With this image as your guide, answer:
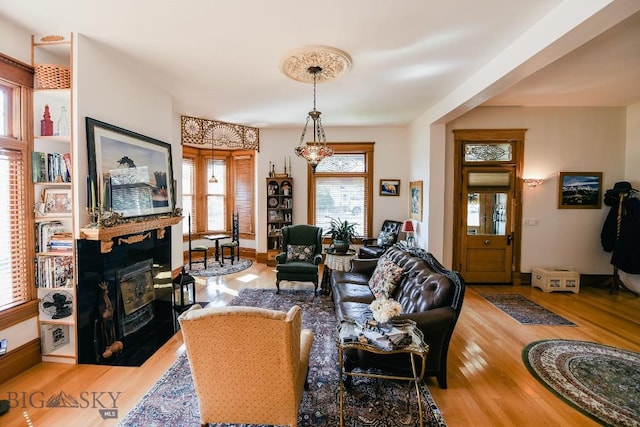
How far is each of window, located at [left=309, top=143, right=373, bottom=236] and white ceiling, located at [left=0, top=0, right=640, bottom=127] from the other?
2.07 meters

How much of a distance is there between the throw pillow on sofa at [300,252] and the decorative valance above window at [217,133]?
274 centimetres

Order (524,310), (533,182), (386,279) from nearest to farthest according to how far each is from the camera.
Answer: (386,279)
(524,310)
(533,182)

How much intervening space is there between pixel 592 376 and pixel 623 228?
3.58 m

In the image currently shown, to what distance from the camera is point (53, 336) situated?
111 inches

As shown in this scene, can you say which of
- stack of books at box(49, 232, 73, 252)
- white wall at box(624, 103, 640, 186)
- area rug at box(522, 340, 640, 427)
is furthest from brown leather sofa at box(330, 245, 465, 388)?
white wall at box(624, 103, 640, 186)

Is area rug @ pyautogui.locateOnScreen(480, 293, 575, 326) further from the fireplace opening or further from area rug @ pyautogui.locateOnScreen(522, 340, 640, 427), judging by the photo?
the fireplace opening

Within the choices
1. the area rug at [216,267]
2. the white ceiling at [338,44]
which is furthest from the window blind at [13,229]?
the area rug at [216,267]

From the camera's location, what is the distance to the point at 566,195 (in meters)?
5.21

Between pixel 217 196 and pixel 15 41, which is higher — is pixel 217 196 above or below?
below

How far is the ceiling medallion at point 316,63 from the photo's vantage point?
2.94 m

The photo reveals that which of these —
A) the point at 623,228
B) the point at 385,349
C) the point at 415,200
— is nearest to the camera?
the point at 385,349

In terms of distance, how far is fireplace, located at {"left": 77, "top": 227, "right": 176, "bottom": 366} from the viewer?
8.97 feet

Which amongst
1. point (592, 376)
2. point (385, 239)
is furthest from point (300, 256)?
point (592, 376)

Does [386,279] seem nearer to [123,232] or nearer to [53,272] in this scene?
[123,232]
